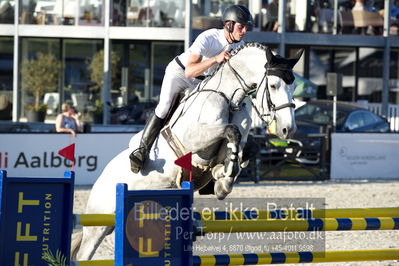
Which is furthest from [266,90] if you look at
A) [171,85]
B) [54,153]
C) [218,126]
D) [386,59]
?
[386,59]

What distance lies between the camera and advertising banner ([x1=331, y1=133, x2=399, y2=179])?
17266 mm

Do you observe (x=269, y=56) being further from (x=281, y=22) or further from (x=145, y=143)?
(x=281, y=22)

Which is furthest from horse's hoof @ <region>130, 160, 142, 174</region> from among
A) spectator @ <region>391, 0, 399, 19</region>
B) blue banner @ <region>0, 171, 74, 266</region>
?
spectator @ <region>391, 0, 399, 19</region>

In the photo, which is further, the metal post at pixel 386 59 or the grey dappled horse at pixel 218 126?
the metal post at pixel 386 59

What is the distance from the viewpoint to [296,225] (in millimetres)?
5969

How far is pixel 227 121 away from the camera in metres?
6.92

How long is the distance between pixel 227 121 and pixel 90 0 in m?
18.0

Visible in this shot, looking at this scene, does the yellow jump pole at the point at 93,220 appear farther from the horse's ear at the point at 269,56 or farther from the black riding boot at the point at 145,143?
the horse's ear at the point at 269,56

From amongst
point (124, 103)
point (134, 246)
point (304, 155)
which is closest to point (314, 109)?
point (304, 155)

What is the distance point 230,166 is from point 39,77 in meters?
18.8

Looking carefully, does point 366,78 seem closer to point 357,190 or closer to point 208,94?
point 357,190

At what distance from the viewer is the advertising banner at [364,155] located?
1727 centimetres

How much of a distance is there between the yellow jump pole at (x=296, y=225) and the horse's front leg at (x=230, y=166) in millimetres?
632

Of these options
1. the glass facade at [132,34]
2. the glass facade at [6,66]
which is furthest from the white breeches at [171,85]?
the glass facade at [6,66]
